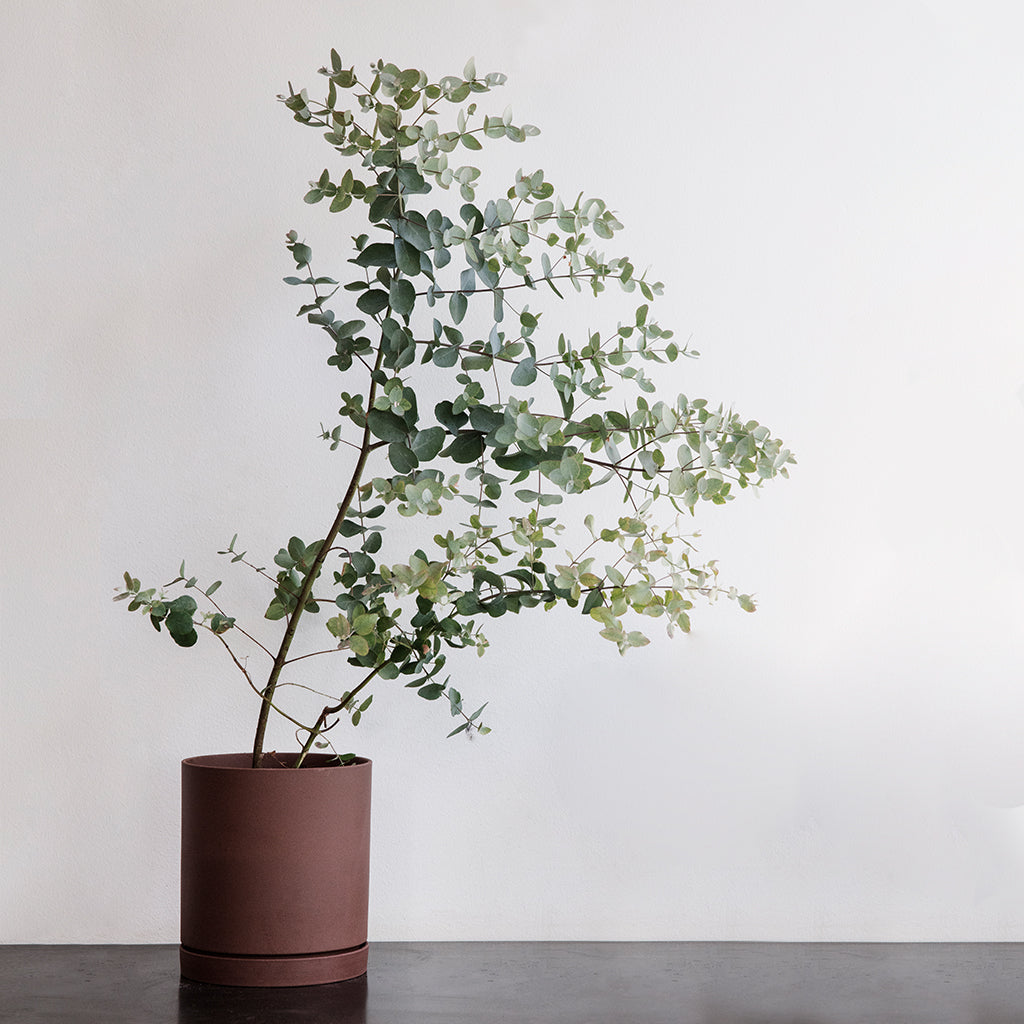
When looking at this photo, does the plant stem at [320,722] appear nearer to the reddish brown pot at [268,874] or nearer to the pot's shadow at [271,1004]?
the reddish brown pot at [268,874]

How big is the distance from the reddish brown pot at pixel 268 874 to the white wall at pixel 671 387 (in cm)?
24

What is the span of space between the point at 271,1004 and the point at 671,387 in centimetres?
87

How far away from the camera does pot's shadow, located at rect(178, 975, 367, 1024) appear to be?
1.00 meters

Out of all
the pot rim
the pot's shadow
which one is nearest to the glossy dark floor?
the pot's shadow

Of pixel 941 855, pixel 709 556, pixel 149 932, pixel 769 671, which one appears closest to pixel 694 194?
pixel 709 556

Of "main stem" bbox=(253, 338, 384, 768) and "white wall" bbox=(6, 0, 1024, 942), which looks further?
"white wall" bbox=(6, 0, 1024, 942)

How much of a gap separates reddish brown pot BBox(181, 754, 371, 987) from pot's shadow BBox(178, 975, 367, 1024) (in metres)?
0.01

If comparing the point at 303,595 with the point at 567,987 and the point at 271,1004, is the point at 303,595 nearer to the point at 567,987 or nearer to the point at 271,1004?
the point at 271,1004

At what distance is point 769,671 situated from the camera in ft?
4.58

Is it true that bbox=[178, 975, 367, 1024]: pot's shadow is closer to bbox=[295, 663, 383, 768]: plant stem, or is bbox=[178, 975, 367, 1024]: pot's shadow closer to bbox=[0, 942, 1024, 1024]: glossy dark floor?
bbox=[0, 942, 1024, 1024]: glossy dark floor

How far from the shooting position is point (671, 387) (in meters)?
1.41

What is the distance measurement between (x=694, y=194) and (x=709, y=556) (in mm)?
486

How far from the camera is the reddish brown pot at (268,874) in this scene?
1077 mm

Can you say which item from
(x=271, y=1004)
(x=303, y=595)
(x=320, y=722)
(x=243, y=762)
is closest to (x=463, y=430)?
(x=303, y=595)
